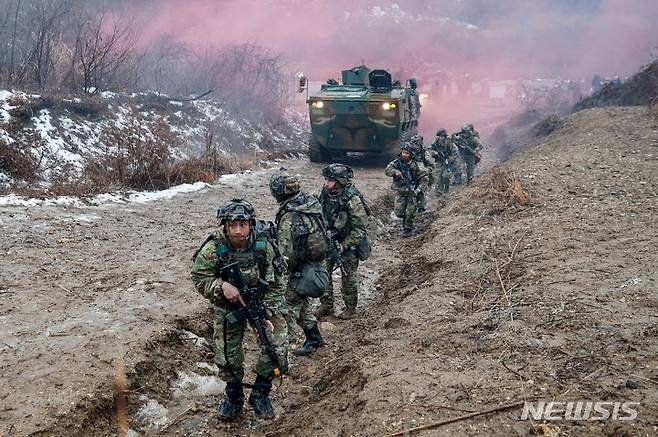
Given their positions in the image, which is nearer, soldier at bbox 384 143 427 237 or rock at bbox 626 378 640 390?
rock at bbox 626 378 640 390

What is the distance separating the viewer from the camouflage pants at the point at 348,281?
237 inches

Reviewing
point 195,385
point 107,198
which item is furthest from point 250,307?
point 107,198

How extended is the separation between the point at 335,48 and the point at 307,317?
39.7 meters

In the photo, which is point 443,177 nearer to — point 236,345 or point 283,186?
point 283,186

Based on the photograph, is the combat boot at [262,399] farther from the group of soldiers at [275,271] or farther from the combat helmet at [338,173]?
the combat helmet at [338,173]

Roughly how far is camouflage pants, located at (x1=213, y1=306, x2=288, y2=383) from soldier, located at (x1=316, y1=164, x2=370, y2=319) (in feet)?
6.15

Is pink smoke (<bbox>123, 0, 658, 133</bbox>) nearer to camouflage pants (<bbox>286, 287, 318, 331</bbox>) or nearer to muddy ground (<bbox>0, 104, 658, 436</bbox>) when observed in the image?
muddy ground (<bbox>0, 104, 658, 436</bbox>)

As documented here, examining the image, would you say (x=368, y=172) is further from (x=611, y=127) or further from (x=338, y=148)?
(x=611, y=127)

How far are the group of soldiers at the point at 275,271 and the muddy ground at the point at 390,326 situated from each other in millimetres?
271

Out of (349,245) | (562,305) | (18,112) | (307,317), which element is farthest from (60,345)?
(18,112)

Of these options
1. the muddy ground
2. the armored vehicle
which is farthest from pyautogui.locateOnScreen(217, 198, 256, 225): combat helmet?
the armored vehicle

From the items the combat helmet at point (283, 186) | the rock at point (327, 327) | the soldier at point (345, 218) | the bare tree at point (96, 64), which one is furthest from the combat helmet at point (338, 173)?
the bare tree at point (96, 64)

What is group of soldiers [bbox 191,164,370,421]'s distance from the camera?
376 centimetres

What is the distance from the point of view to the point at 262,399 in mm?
4137
